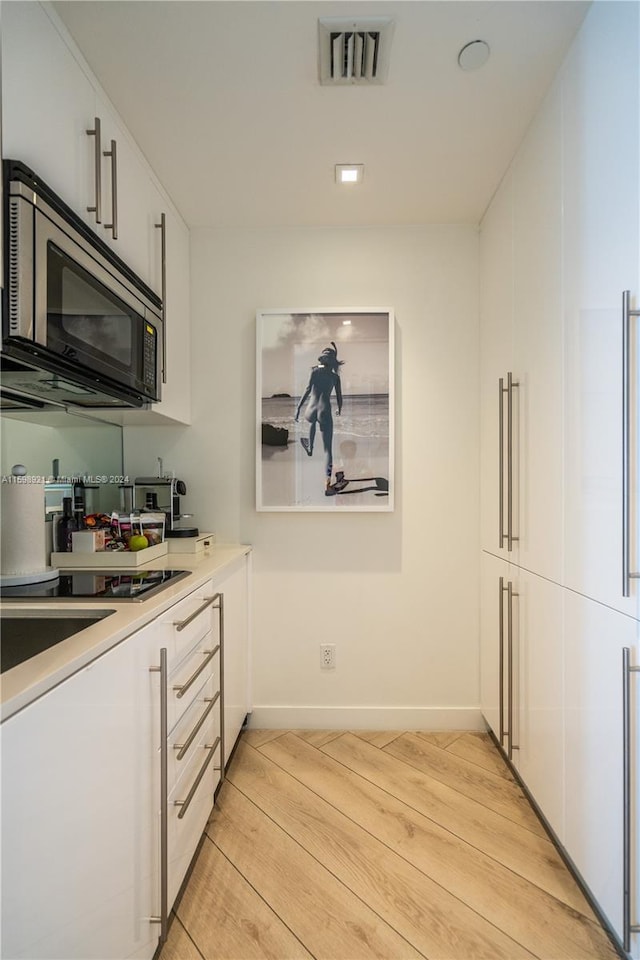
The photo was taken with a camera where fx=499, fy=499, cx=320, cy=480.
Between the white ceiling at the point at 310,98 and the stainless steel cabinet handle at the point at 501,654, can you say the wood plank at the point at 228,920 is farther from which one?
the white ceiling at the point at 310,98

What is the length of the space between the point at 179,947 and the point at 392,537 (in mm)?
1606

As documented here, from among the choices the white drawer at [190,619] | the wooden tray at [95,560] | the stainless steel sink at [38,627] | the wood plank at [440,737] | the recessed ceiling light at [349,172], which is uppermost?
the recessed ceiling light at [349,172]

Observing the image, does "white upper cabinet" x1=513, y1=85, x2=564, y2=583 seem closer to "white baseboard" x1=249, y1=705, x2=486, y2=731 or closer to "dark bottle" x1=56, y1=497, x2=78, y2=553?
"white baseboard" x1=249, y1=705, x2=486, y2=731

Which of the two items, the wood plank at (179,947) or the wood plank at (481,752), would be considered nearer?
the wood plank at (179,947)

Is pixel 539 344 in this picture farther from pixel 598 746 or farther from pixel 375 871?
pixel 375 871

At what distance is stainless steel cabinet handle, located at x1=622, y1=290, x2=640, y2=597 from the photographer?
Answer: 1101mm

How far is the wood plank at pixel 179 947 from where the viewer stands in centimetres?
123

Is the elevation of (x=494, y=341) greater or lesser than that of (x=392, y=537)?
greater

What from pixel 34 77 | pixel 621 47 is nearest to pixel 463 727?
pixel 621 47

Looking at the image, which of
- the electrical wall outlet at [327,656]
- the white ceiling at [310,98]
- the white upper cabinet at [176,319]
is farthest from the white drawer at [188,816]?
the white ceiling at [310,98]

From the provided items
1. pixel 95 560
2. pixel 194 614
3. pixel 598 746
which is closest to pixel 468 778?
pixel 598 746

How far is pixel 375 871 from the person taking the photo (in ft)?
4.93

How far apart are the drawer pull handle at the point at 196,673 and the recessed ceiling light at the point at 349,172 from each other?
1.84 meters

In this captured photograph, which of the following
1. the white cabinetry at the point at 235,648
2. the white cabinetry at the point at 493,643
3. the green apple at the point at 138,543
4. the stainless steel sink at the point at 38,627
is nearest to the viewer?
the stainless steel sink at the point at 38,627
